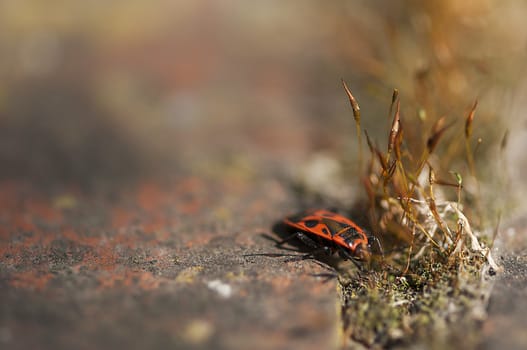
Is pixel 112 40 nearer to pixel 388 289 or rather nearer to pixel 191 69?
pixel 191 69

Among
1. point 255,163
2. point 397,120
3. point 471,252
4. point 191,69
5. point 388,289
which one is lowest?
point 388,289

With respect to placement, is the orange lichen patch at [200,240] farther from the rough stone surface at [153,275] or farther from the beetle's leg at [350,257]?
the beetle's leg at [350,257]

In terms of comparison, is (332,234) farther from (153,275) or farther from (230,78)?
(230,78)

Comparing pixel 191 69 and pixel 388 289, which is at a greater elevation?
pixel 191 69

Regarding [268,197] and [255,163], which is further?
[255,163]

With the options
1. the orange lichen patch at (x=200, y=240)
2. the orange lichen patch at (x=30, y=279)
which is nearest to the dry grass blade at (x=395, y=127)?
the orange lichen patch at (x=200, y=240)

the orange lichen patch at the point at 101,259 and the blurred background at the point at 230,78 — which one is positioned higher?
the blurred background at the point at 230,78

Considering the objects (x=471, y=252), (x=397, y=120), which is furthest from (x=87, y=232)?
(x=471, y=252)
